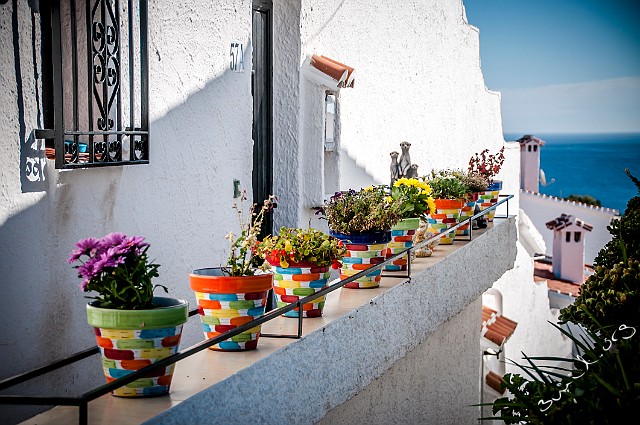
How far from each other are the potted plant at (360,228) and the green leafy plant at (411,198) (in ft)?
2.04

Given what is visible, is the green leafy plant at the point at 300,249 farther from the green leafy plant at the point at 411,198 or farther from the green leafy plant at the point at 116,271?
the green leafy plant at the point at 411,198

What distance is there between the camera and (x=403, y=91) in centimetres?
1040

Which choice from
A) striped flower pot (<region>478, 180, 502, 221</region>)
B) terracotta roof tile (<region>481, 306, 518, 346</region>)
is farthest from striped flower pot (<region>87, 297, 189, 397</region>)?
terracotta roof tile (<region>481, 306, 518, 346</region>)

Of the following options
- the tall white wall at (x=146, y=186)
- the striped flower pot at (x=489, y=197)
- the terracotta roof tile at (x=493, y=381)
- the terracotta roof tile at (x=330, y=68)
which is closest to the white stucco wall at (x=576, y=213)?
the terracotta roof tile at (x=493, y=381)

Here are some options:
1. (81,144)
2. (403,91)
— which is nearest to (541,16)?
(403,91)

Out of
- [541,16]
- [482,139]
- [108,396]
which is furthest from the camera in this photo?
[541,16]

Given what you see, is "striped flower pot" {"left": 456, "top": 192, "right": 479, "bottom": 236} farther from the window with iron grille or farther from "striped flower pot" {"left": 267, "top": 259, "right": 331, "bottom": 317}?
the window with iron grille

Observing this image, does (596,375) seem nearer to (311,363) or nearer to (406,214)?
(311,363)

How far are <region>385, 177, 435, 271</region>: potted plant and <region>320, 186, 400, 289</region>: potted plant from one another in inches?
19.2

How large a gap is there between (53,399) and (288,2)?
5.07m

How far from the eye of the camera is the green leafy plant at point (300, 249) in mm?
4988

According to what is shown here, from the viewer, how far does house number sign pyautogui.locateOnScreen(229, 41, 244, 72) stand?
6305 mm

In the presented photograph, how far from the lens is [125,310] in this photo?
347 centimetres

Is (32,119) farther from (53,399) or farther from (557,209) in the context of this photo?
(557,209)
